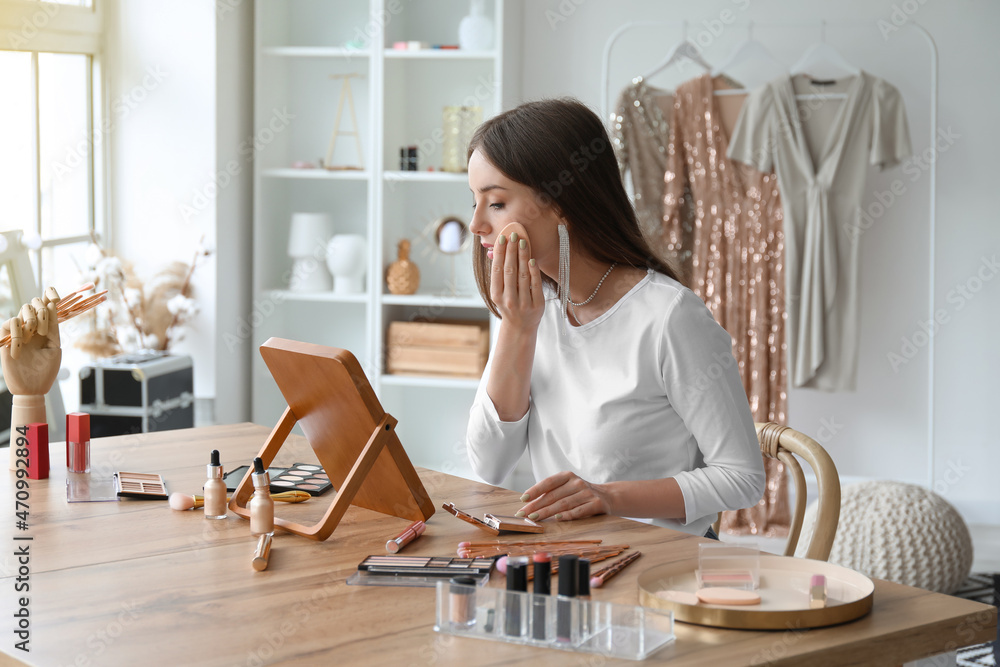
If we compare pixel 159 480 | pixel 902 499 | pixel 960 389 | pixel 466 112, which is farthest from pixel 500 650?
pixel 960 389

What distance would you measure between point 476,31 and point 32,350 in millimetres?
2330

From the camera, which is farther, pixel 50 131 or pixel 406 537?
pixel 50 131

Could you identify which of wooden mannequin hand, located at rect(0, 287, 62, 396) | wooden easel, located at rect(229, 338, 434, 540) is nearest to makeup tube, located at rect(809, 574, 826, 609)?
wooden easel, located at rect(229, 338, 434, 540)

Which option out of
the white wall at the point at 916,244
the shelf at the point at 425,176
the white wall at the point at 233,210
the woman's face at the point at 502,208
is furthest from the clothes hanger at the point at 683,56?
the woman's face at the point at 502,208

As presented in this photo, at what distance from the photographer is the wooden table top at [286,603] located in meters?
0.98

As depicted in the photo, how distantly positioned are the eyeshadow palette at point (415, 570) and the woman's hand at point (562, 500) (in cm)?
21

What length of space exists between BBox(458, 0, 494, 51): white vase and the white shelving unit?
69mm

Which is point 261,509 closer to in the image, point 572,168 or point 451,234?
point 572,168

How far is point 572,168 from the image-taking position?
1.66 metres

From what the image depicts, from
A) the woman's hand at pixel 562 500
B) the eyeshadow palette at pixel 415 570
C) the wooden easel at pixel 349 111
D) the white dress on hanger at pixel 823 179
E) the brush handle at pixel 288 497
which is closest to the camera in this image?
the eyeshadow palette at pixel 415 570

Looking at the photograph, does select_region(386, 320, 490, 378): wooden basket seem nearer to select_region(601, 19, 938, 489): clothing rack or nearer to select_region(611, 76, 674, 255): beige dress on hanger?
select_region(611, 76, 674, 255): beige dress on hanger

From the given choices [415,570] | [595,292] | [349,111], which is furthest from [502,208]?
[349,111]

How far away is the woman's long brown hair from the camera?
1.64 metres

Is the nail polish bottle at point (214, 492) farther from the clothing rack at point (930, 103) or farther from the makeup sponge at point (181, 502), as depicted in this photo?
the clothing rack at point (930, 103)
